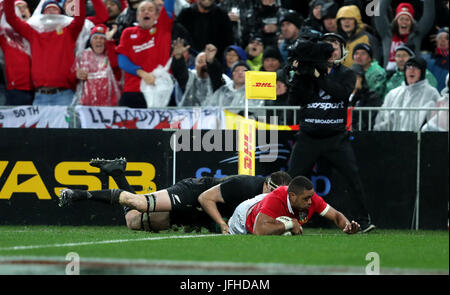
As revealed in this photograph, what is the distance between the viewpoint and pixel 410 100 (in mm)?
14500

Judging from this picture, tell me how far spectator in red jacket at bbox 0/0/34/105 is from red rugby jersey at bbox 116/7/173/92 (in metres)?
1.59

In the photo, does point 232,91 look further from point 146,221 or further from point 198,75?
point 146,221

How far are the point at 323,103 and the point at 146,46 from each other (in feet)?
12.5

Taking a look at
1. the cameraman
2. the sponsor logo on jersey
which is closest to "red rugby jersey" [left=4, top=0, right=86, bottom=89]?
the sponsor logo on jersey

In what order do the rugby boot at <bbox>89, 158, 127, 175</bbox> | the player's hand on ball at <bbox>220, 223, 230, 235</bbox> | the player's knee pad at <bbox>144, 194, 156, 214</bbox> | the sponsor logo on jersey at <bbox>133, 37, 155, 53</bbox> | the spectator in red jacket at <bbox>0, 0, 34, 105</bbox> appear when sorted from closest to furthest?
the player's hand on ball at <bbox>220, 223, 230, 235</bbox>, the player's knee pad at <bbox>144, 194, 156, 214</bbox>, the rugby boot at <bbox>89, 158, 127, 175</bbox>, the sponsor logo on jersey at <bbox>133, 37, 155, 53</bbox>, the spectator in red jacket at <bbox>0, 0, 34, 105</bbox>

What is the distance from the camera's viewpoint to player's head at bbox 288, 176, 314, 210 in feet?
34.9

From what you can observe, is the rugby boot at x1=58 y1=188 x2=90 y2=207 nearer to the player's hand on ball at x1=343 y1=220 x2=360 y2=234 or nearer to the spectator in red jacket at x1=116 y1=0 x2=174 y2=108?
the player's hand on ball at x1=343 y1=220 x2=360 y2=234

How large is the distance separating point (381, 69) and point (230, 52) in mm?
2700

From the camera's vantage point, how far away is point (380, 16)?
17.0 m

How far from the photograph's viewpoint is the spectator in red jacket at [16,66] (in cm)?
1559

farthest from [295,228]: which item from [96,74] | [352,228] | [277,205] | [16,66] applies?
[16,66]
